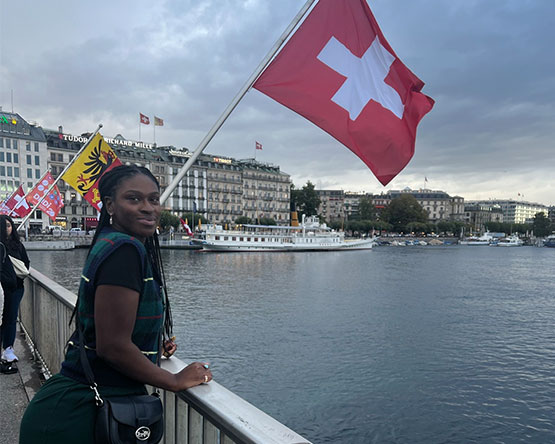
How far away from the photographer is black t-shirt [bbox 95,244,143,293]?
Result: 168 centimetres

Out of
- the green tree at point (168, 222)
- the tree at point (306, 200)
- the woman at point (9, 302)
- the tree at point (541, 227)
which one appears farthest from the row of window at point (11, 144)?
the tree at point (541, 227)

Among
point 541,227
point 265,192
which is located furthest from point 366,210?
point 541,227

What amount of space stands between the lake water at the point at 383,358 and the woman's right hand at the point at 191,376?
337 inches

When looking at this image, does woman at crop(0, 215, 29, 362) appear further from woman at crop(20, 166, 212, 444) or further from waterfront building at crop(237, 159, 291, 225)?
waterfront building at crop(237, 159, 291, 225)

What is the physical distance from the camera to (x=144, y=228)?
6.68ft

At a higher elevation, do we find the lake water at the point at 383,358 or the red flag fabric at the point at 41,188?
the red flag fabric at the point at 41,188

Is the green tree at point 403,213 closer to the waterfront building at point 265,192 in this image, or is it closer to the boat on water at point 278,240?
the waterfront building at point 265,192

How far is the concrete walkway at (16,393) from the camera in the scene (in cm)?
364

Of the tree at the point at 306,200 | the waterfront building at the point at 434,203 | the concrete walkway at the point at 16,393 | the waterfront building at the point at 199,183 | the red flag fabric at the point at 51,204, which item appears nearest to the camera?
the concrete walkway at the point at 16,393

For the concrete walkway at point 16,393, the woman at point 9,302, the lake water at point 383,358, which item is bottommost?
the lake water at point 383,358

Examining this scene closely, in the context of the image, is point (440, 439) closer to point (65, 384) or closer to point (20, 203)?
point (65, 384)

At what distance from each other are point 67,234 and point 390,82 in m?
67.5

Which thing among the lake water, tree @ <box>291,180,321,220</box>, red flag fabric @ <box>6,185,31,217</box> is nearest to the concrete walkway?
the lake water

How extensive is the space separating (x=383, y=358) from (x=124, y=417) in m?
14.0
